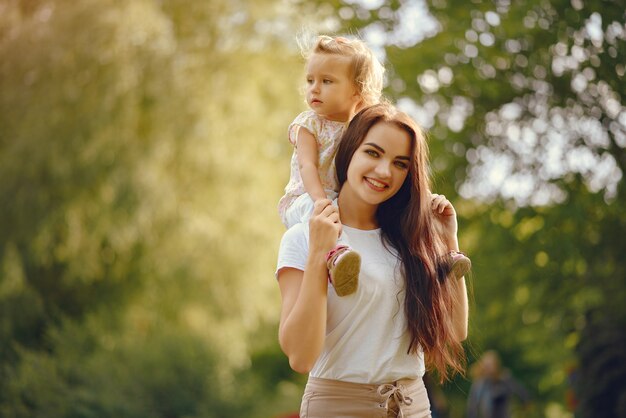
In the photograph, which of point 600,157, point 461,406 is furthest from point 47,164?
point 461,406

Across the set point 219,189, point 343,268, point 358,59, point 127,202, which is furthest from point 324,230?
point 219,189

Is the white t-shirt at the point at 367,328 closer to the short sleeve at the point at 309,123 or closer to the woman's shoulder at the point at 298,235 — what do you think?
the woman's shoulder at the point at 298,235

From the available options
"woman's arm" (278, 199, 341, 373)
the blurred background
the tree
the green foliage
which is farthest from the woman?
the green foliage

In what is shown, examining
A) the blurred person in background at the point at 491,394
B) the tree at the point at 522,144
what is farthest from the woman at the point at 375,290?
the blurred person in background at the point at 491,394

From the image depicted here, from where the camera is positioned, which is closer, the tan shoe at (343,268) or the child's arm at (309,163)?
the tan shoe at (343,268)

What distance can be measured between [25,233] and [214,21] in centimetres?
416

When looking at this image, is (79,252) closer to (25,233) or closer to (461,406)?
(25,233)

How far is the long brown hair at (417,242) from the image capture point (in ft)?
9.48

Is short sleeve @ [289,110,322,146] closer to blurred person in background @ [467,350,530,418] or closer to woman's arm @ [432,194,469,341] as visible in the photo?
woman's arm @ [432,194,469,341]

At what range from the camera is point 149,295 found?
13469mm

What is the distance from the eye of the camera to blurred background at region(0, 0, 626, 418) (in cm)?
862

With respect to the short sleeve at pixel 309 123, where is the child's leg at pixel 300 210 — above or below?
below

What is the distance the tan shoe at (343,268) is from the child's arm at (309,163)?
35 centimetres

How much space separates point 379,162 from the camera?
2902 mm
